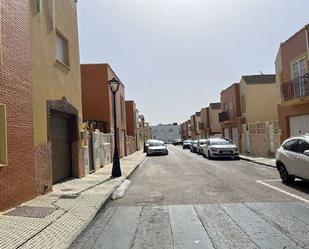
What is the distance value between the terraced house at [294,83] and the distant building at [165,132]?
121436 mm

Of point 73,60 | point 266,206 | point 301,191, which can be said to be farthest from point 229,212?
point 73,60

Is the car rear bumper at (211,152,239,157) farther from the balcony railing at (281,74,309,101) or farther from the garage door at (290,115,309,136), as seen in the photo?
the balcony railing at (281,74,309,101)

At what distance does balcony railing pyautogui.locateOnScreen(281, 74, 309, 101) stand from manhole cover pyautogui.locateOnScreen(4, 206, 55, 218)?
682 inches

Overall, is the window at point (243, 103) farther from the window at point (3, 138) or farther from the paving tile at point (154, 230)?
the window at point (3, 138)

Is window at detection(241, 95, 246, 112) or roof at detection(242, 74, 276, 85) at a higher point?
roof at detection(242, 74, 276, 85)

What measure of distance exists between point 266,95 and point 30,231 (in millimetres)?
37396

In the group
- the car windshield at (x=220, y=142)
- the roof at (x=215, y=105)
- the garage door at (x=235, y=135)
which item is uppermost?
the roof at (x=215, y=105)

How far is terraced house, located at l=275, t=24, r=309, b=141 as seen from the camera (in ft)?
79.7

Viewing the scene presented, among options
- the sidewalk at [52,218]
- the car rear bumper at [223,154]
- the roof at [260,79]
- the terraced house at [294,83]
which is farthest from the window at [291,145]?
the roof at [260,79]

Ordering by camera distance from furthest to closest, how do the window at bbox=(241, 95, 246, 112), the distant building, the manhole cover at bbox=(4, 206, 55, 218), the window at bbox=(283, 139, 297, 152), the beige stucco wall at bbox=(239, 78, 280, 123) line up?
the distant building → the window at bbox=(241, 95, 246, 112) → the beige stucco wall at bbox=(239, 78, 280, 123) → the window at bbox=(283, 139, 297, 152) → the manhole cover at bbox=(4, 206, 55, 218)

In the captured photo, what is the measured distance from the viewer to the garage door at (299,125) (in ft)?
81.2

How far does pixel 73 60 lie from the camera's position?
18469mm

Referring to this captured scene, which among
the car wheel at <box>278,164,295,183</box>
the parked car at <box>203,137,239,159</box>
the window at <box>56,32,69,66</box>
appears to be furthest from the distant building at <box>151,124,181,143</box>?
the car wheel at <box>278,164,295,183</box>

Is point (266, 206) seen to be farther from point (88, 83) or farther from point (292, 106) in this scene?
point (88, 83)
